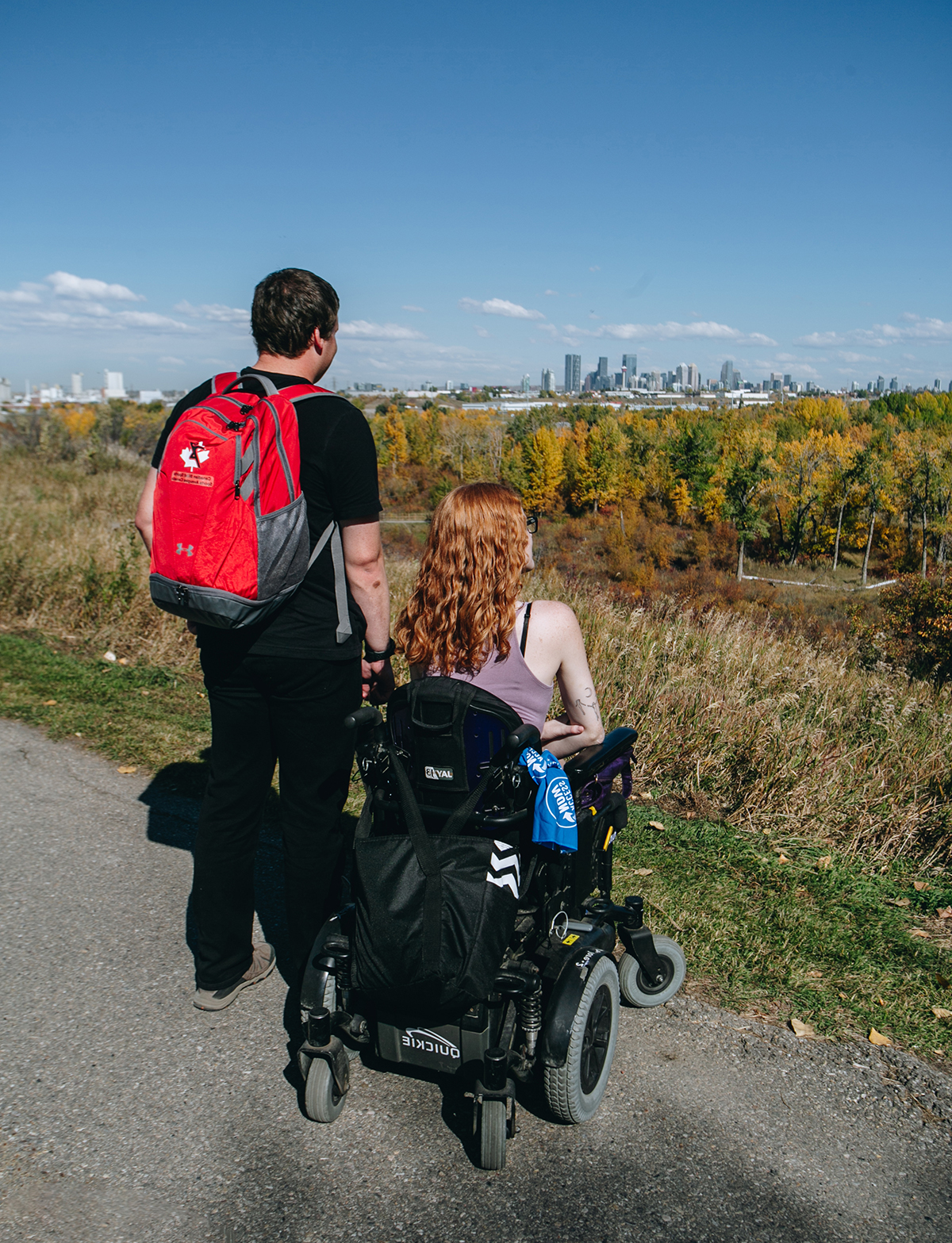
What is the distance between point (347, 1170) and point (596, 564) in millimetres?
69947

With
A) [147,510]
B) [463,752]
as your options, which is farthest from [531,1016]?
[147,510]

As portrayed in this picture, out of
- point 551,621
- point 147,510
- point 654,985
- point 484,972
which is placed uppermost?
point 147,510

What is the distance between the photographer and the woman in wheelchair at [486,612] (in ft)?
8.00

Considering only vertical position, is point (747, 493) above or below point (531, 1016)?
below

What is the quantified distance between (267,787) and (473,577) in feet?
3.30


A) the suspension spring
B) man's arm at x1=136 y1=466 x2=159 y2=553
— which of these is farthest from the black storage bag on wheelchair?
man's arm at x1=136 y1=466 x2=159 y2=553

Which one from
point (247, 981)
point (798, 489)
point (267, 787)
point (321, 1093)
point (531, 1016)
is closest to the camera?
point (531, 1016)

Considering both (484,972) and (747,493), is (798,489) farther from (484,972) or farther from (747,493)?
(484,972)

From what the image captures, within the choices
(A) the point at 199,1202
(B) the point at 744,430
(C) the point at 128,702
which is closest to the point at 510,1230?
(A) the point at 199,1202

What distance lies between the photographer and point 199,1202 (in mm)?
2098

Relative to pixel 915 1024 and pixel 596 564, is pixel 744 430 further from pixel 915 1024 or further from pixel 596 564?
pixel 915 1024

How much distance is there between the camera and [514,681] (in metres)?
2.47

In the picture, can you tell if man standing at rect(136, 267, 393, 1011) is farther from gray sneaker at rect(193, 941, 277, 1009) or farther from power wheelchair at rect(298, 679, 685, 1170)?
power wheelchair at rect(298, 679, 685, 1170)

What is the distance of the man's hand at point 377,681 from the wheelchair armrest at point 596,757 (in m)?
0.63
